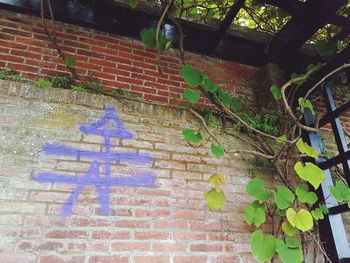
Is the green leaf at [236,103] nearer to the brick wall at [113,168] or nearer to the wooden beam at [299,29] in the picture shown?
the brick wall at [113,168]

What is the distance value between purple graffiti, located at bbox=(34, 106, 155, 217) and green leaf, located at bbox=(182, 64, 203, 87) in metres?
0.62

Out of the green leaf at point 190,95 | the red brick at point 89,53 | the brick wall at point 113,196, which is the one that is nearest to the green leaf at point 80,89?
the brick wall at point 113,196

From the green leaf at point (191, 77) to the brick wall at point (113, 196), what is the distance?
0.37 metres

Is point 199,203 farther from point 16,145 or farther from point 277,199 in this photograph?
point 16,145

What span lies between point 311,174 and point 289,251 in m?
0.54

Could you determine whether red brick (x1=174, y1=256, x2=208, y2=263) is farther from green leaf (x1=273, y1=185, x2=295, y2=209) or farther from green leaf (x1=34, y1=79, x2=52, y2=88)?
green leaf (x1=34, y1=79, x2=52, y2=88)

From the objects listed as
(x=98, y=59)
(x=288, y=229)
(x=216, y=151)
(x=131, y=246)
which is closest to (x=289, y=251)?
(x=288, y=229)

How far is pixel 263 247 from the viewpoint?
2107mm

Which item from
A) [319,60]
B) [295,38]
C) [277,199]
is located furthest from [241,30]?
[277,199]

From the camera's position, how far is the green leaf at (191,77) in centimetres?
239

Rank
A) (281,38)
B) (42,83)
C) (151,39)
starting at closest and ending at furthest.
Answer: (42,83) < (151,39) < (281,38)

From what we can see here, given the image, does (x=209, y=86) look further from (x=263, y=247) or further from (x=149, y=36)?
(x=263, y=247)

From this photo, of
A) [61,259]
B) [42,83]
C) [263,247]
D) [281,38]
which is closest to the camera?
[61,259]

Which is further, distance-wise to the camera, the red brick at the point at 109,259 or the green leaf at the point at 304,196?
the green leaf at the point at 304,196
